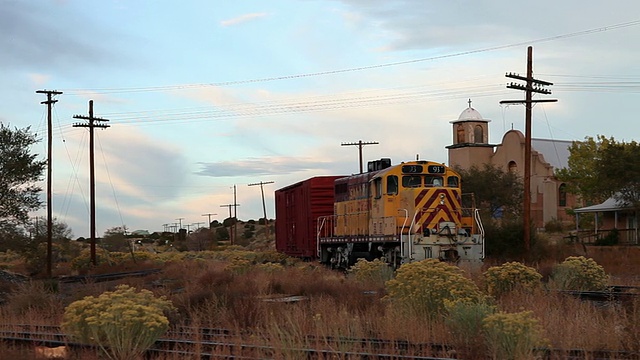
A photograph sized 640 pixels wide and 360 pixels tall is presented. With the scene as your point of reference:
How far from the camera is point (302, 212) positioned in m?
34.0

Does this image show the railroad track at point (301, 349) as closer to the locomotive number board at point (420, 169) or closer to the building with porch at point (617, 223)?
the locomotive number board at point (420, 169)

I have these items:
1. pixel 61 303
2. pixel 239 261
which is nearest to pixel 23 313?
pixel 61 303

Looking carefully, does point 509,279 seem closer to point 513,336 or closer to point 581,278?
point 581,278

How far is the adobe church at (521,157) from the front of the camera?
71062 millimetres

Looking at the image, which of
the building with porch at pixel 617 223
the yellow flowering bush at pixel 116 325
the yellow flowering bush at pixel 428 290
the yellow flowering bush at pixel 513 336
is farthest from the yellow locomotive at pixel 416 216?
the building with porch at pixel 617 223

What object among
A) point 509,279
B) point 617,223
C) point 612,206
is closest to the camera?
point 509,279

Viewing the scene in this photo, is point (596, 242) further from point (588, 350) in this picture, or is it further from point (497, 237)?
point (588, 350)

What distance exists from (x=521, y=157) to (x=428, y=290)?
6018cm

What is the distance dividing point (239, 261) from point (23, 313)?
37.0 ft

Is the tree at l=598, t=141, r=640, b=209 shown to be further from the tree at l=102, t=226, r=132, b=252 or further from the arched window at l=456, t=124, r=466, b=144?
the tree at l=102, t=226, r=132, b=252

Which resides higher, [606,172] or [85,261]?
[606,172]

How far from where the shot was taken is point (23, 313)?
59.5 feet

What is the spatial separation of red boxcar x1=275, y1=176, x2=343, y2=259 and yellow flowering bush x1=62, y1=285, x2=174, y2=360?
20849mm

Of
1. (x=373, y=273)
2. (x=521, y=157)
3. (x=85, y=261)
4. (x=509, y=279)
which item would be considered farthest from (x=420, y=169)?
(x=521, y=157)
